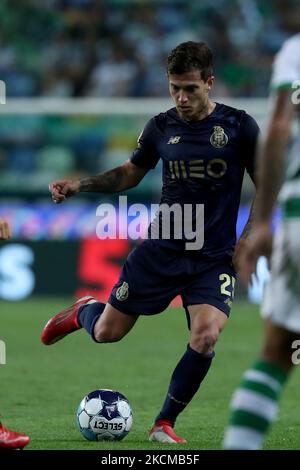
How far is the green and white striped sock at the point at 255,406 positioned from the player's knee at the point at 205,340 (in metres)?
1.84

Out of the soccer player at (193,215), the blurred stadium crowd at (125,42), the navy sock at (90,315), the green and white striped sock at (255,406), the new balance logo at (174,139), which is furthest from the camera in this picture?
the blurred stadium crowd at (125,42)

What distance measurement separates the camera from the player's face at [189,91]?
5.95 meters

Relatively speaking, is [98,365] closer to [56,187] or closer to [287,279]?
[56,187]

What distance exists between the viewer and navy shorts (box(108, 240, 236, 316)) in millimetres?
6137

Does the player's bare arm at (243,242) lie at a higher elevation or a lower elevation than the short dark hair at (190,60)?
lower

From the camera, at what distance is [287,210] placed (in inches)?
157

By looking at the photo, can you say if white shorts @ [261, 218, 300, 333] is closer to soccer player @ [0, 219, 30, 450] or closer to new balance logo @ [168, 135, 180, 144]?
soccer player @ [0, 219, 30, 450]

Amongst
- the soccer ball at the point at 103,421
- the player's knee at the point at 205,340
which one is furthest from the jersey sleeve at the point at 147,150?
the soccer ball at the point at 103,421

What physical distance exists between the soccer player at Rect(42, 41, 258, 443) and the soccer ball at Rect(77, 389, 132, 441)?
0.17m

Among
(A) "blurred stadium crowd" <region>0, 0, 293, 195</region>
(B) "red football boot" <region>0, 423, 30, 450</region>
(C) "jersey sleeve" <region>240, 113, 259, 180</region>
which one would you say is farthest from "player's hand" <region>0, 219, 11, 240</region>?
(A) "blurred stadium crowd" <region>0, 0, 293, 195</region>

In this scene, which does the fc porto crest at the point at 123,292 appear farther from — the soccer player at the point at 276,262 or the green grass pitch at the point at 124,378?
the soccer player at the point at 276,262

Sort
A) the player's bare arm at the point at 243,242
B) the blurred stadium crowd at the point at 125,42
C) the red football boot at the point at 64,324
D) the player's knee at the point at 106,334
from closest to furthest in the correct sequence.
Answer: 1. the player's bare arm at the point at 243,242
2. the player's knee at the point at 106,334
3. the red football boot at the point at 64,324
4. the blurred stadium crowd at the point at 125,42
